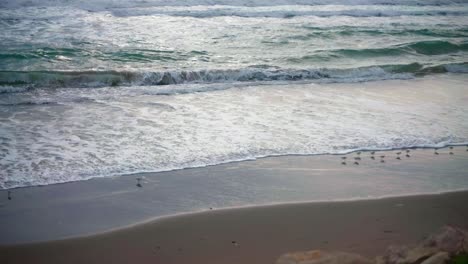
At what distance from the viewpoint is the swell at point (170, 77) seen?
13.0m

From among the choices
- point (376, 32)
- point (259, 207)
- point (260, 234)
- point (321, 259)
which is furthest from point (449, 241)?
point (376, 32)

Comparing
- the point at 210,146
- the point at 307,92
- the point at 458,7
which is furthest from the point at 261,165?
the point at 458,7

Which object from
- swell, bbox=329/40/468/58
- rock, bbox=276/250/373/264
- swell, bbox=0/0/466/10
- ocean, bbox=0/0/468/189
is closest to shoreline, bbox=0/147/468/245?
ocean, bbox=0/0/468/189

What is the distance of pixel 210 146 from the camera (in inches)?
322

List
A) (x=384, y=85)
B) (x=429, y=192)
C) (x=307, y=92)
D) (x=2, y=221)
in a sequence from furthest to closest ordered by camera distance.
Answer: (x=384, y=85), (x=307, y=92), (x=429, y=192), (x=2, y=221)

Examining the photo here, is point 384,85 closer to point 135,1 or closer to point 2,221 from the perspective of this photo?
point 2,221

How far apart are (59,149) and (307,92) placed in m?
5.95

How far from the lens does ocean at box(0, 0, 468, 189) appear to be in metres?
8.08

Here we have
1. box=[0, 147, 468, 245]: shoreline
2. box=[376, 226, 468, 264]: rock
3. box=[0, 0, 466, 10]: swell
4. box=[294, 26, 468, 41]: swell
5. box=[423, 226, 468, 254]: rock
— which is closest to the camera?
box=[376, 226, 468, 264]: rock

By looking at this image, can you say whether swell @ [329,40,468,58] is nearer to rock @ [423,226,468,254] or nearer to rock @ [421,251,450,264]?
rock @ [423,226,468,254]

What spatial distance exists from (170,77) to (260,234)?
846 centimetres

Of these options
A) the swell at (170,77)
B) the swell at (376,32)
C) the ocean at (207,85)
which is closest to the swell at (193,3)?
the ocean at (207,85)

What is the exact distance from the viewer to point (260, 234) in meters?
5.52

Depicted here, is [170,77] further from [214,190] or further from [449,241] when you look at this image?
[449,241]
